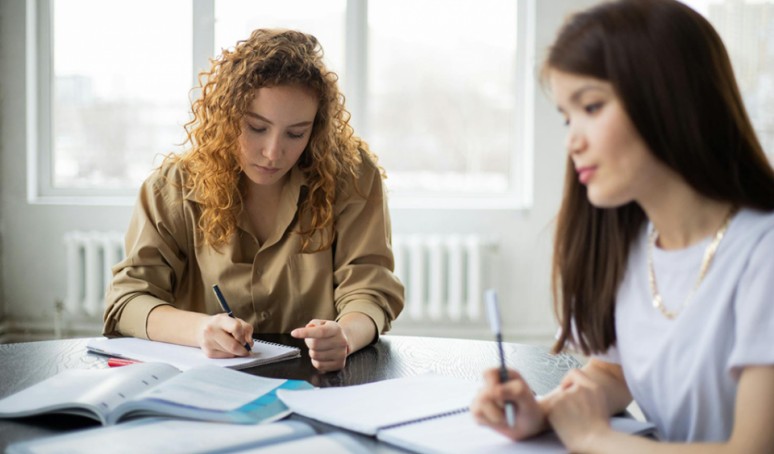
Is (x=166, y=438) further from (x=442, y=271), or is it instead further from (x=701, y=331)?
(x=442, y=271)

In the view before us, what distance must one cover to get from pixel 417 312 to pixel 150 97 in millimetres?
1539

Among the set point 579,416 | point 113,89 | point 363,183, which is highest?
point 113,89

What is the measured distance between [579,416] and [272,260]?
0.97 m

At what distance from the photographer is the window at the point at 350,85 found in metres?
3.90

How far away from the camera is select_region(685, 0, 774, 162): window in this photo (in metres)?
3.76

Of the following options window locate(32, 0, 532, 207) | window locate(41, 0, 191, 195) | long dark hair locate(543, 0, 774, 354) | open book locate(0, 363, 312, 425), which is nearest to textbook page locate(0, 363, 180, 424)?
open book locate(0, 363, 312, 425)

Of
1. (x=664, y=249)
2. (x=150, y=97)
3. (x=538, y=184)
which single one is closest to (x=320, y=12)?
(x=150, y=97)

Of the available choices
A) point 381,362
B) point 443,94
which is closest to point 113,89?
point 443,94

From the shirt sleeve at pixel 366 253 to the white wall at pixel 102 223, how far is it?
1.89 m

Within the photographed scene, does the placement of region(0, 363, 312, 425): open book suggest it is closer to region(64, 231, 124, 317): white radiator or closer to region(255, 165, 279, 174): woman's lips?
region(255, 165, 279, 174): woman's lips

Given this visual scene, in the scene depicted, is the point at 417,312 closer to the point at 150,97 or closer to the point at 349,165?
the point at 150,97

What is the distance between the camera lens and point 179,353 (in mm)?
1525

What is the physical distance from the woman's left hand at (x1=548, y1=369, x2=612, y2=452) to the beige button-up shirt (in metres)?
0.78

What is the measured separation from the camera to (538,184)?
3783 mm
